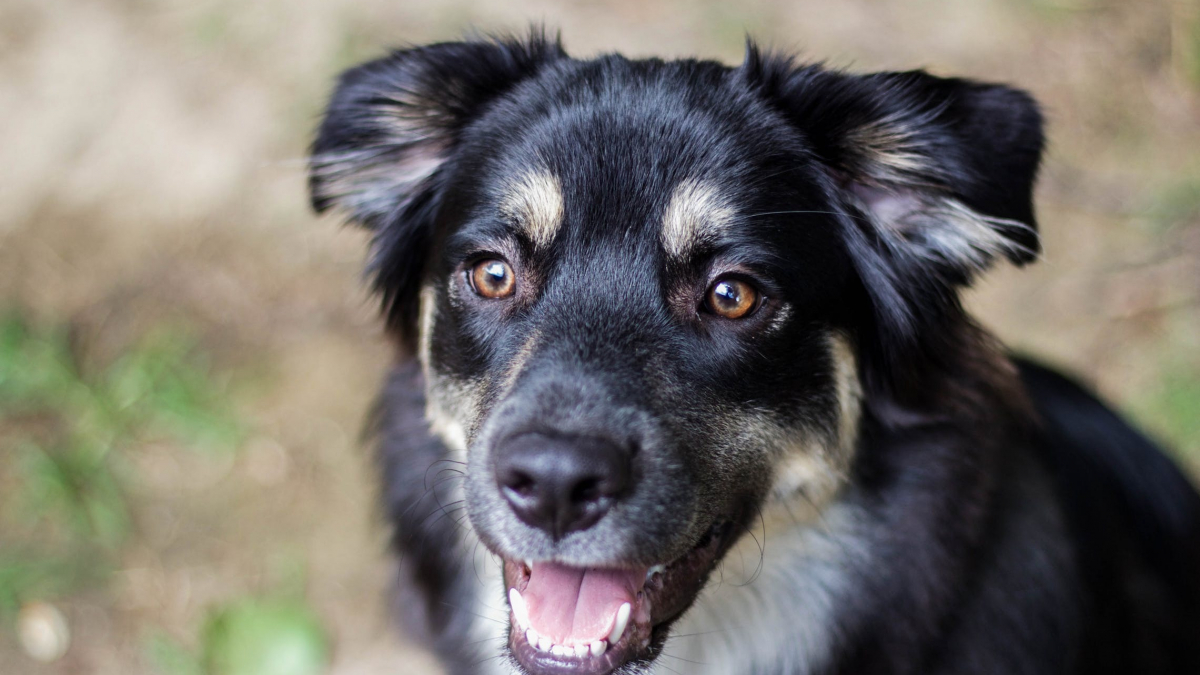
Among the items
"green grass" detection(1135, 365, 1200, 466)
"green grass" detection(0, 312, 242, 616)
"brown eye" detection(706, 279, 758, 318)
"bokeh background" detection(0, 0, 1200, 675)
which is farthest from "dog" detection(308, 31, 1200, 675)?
"green grass" detection(0, 312, 242, 616)

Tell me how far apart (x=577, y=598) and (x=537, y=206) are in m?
0.95

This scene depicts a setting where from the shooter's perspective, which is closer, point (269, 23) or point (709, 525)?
point (709, 525)

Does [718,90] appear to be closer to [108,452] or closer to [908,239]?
[908,239]

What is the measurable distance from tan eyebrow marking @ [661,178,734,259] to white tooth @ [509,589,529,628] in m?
0.90

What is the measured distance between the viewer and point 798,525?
279 centimetres

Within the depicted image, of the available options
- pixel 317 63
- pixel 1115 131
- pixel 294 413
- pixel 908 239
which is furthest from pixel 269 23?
pixel 1115 131

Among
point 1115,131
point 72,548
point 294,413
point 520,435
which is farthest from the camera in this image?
point 1115,131

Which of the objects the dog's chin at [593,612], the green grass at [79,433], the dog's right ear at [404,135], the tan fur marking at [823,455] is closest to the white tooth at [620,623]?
the dog's chin at [593,612]

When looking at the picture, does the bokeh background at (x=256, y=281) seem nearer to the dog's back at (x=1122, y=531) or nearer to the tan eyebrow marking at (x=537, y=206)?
the dog's back at (x=1122, y=531)

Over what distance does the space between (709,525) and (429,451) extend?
102 cm

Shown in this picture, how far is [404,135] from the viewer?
2865 millimetres

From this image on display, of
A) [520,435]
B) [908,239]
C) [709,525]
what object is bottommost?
[709,525]

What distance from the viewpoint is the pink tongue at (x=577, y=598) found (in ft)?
7.74

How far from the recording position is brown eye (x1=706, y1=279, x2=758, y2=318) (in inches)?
97.5
